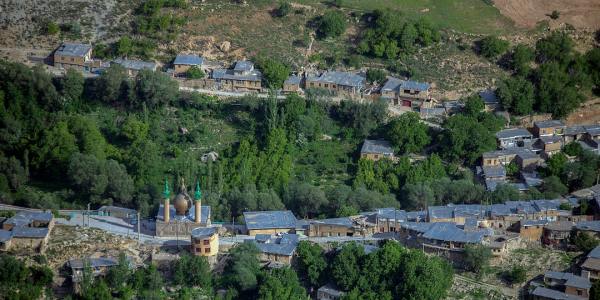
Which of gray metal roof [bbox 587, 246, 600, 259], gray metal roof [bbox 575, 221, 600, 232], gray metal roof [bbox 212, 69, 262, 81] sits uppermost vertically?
gray metal roof [bbox 212, 69, 262, 81]

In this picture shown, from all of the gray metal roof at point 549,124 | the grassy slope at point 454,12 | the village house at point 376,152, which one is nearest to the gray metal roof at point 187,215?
the village house at point 376,152

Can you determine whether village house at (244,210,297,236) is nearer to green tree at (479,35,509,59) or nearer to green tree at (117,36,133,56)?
green tree at (117,36,133,56)

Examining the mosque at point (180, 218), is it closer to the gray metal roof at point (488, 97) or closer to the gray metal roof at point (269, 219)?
the gray metal roof at point (269, 219)

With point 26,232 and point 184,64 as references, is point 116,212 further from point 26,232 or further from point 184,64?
point 184,64

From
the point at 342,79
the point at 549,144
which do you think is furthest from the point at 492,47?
the point at 342,79

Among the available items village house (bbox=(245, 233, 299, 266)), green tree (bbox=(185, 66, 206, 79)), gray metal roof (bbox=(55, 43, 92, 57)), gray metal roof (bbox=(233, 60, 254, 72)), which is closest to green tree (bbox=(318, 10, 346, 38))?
gray metal roof (bbox=(233, 60, 254, 72))

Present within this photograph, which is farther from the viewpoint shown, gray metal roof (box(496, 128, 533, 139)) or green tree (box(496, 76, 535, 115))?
green tree (box(496, 76, 535, 115))

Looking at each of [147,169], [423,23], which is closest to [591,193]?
[423,23]
